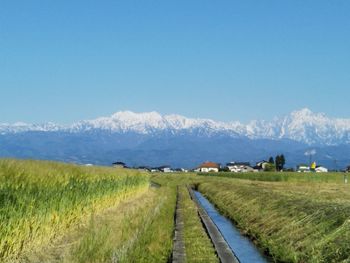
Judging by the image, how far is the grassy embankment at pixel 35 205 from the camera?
15258 mm

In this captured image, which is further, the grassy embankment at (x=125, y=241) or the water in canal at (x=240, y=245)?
the water in canal at (x=240, y=245)

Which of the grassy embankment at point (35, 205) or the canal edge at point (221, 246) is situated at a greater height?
the grassy embankment at point (35, 205)

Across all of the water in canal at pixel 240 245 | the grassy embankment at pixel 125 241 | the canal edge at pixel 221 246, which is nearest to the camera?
the grassy embankment at pixel 125 241

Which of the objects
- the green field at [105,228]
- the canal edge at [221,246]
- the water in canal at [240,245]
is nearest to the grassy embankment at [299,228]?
the green field at [105,228]

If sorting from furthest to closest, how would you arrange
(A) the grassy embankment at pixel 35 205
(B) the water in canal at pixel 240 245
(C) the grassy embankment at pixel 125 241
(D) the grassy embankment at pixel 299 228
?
1. (B) the water in canal at pixel 240 245
2. (C) the grassy embankment at pixel 125 241
3. (D) the grassy embankment at pixel 299 228
4. (A) the grassy embankment at pixel 35 205

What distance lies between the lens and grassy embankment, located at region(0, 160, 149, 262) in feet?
50.1

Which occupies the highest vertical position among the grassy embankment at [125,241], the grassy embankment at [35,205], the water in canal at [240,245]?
the grassy embankment at [35,205]

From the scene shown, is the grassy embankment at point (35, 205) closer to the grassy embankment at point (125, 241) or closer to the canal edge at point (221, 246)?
the grassy embankment at point (125, 241)

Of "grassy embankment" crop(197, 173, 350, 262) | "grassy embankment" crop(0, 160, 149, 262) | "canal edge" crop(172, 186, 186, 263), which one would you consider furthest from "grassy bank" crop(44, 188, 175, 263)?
"grassy embankment" crop(197, 173, 350, 262)

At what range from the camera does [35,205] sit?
1736 cm

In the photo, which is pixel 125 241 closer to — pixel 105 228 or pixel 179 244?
pixel 105 228

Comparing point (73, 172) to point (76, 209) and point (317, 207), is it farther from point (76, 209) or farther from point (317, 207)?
point (317, 207)

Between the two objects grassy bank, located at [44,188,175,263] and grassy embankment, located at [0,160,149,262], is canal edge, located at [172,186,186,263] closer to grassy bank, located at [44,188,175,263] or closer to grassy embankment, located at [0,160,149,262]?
grassy bank, located at [44,188,175,263]

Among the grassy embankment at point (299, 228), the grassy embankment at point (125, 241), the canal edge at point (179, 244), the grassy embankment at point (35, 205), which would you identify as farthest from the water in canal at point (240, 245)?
the grassy embankment at point (35, 205)
